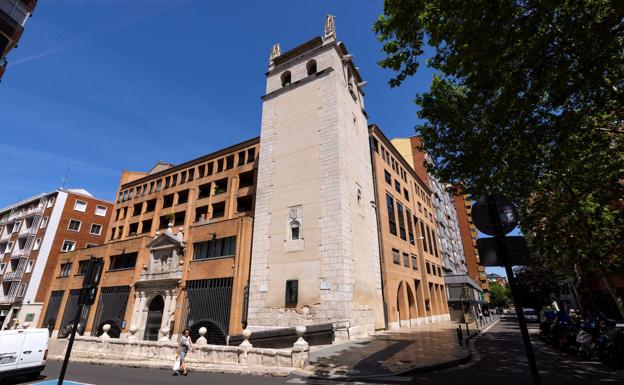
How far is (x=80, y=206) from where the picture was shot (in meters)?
47.1

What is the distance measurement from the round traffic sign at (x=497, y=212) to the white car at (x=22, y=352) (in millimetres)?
15663

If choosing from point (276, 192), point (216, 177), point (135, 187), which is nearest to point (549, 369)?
point (276, 192)

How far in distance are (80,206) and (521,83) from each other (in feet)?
185

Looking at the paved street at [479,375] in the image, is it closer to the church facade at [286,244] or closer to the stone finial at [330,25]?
the church facade at [286,244]

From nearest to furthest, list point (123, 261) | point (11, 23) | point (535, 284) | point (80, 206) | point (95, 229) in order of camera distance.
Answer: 1. point (11, 23)
2. point (123, 261)
3. point (535, 284)
4. point (80, 206)
5. point (95, 229)

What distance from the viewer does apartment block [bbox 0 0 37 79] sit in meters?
15.8

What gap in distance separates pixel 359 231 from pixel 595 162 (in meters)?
13.3

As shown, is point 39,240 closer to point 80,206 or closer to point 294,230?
point 80,206

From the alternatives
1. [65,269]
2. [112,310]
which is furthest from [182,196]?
→ [65,269]

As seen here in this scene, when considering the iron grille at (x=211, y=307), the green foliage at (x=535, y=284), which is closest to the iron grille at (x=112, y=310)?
the iron grille at (x=211, y=307)

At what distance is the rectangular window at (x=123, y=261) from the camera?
3078 cm

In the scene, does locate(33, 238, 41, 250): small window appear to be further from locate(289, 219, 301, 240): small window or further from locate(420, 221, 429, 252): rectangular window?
locate(420, 221, 429, 252): rectangular window

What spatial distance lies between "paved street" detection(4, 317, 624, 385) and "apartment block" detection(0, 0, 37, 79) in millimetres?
15863

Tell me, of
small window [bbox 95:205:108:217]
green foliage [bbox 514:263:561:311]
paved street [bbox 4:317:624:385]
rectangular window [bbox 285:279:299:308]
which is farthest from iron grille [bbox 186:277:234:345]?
small window [bbox 95:205:108:217]
